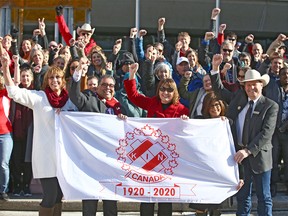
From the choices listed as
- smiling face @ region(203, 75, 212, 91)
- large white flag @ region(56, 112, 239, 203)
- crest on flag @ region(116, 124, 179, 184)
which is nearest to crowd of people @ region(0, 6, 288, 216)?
smiling face @ region(203, 75, 212, 91)

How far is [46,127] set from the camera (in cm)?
797

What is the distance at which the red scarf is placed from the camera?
313 inches

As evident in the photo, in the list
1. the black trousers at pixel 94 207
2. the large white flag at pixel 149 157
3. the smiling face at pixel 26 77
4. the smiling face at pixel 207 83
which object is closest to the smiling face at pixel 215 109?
the large white flag at pixel 149 157

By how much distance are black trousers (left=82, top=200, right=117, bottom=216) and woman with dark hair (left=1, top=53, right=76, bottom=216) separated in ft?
1.05

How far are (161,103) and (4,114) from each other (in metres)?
2.54

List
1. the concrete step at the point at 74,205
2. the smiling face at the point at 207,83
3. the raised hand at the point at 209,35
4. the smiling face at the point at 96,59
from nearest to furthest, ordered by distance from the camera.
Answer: the smiling face at the point at 207,83, the concrete step at the point at 74,205, the smiling face at the point at 96,59, the raised hand at the point at 209,35

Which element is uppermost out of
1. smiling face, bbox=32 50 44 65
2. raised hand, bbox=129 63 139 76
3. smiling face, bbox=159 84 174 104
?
smiling face, bbox=32 50 44 65

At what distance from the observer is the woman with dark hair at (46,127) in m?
7.80

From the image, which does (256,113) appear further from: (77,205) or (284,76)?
(77,205)

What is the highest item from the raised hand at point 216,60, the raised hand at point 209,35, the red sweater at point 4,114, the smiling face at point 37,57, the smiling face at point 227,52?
the raised hand at point 209,35

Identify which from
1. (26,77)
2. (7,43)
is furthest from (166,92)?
(7,43)

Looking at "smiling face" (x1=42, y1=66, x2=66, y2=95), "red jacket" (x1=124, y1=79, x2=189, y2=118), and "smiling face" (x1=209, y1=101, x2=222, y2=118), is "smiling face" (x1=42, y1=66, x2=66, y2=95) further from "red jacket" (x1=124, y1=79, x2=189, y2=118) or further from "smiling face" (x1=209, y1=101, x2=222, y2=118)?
"smiling face" (x1=209, y1=101, x2=222, y2=118)

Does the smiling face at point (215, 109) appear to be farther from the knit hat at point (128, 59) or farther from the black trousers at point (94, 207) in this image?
the knit hat at point (128, 59)

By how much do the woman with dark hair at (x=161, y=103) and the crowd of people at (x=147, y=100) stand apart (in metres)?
0.01
